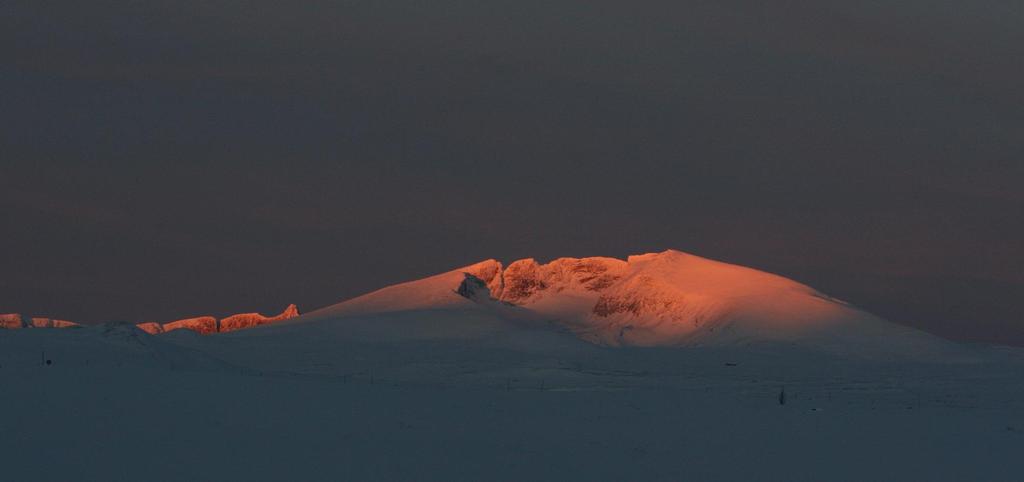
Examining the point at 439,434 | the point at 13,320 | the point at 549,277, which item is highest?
the point at 549,277

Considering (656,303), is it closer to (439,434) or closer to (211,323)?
(211,323)

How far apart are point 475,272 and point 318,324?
34.4 meters

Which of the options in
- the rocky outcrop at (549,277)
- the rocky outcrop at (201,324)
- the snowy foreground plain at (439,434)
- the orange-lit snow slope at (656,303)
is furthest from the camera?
the rocky outcrop at (201,324)

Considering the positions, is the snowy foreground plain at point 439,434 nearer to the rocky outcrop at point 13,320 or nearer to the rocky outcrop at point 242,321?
the rocky outcrop at point 13,320

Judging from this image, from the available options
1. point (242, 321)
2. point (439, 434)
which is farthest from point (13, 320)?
point (439, 434)

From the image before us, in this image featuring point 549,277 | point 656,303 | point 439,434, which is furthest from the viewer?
point 549,277

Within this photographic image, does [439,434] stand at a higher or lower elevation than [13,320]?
lower

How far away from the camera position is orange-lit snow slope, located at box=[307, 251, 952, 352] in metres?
100

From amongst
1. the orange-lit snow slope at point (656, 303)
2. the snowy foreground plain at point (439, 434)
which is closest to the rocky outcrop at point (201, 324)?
the orange-lit snow slope at point (656, 303)

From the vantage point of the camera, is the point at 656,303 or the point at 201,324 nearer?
the point at 656,303

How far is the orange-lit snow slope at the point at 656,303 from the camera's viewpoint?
100500 millimetres

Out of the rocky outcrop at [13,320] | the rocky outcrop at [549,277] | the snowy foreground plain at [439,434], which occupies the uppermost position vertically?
the rocky outcrop at [549,277]

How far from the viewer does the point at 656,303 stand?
119 meters

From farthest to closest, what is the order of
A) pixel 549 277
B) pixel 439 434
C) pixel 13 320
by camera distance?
1. pixel 549 277
2. pixel 13 320
3. pixel 439 434
